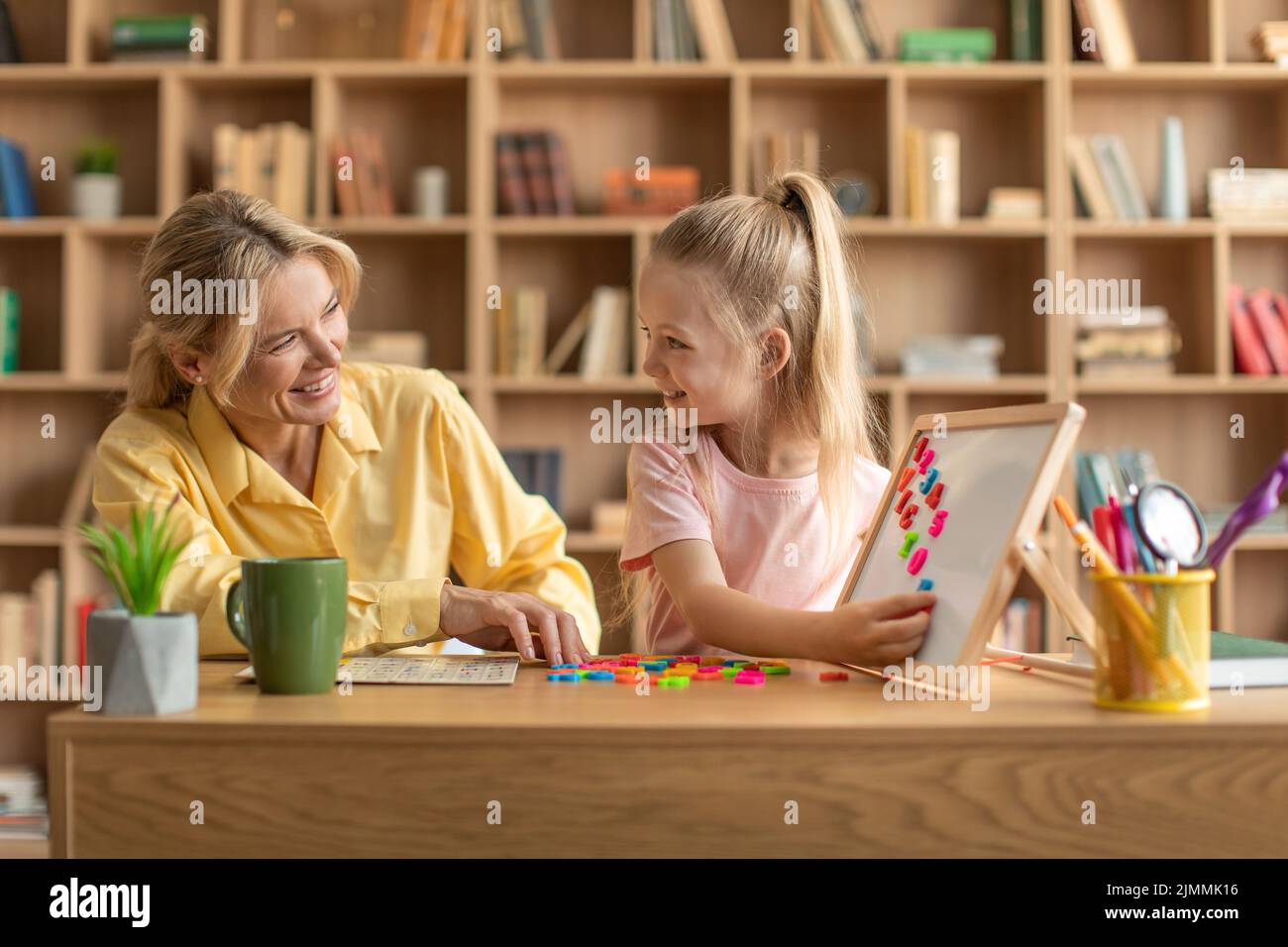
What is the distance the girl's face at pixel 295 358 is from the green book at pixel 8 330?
2246 millimetres

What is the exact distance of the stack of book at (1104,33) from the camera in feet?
10.8

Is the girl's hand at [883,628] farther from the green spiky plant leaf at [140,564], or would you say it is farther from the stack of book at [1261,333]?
the stack of book at [1261,333]

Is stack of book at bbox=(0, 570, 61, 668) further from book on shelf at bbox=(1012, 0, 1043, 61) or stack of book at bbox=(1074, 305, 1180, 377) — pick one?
book on shelf at bbox=(1012, 0, 1043, 61)

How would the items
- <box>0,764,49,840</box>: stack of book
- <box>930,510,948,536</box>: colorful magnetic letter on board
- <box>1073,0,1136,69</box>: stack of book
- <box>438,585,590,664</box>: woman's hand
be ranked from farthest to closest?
<box>1073,0,1136,69</box>: stack of book, <box>0,764,49,840</box>: stack of book, <box>438,585,590,664</box>: woman's hand, <box>930,510,948,536</box>: colorful magnetic letter on board

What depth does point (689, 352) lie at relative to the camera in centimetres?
133

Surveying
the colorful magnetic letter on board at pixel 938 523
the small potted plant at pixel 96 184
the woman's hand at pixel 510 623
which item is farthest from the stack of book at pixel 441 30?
the colorful magnetic letter on board at pixel 938 523

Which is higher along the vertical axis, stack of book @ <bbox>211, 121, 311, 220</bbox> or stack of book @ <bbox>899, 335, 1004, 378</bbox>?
stack of book @ <bbox>211, 121, 311, 220</bbox>

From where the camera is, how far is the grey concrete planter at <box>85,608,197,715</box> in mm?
849

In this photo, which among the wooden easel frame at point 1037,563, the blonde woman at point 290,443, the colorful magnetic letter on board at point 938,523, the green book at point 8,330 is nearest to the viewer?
the wooden easel frame at point 1037,563

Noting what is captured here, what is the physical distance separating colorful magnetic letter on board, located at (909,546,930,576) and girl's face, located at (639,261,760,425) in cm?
35

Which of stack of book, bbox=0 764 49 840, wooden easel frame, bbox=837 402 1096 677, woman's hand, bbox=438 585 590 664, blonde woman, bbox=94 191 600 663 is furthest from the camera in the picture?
stack of book, bbox=0 764 49 840

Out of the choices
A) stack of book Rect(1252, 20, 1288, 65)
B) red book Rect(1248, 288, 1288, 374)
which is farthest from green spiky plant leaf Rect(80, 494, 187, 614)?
stack of book Rect(1252, 20, 1288, 65)
